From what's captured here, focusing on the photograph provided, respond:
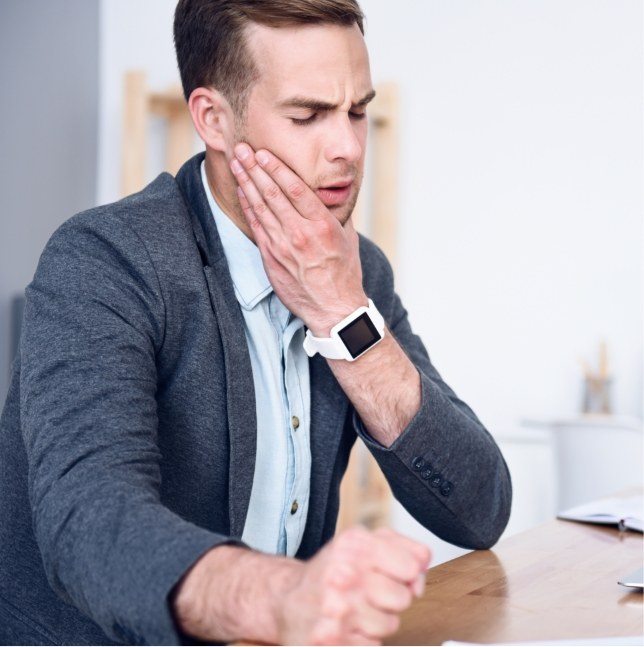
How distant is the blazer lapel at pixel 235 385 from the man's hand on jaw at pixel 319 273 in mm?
69

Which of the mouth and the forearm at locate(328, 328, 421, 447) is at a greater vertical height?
the mouth

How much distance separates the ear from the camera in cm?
145

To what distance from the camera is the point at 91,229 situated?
1.21 m

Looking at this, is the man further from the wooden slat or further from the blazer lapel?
the wooden slat

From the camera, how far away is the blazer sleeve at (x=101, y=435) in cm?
83

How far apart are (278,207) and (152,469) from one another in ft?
1.55

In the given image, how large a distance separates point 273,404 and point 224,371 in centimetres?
12

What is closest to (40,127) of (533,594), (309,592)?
(533,594)

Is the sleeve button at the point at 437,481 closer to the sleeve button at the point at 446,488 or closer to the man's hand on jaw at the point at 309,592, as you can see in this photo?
the sleeve button at the point at 446,488

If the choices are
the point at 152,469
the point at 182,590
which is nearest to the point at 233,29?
the point at 152,469

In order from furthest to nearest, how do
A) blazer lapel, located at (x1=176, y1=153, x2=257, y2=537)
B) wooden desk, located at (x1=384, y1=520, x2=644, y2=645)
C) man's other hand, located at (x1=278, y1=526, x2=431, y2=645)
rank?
blazer lapel, located at (x1=176, y1=153, x2=257, y2=537), wooden desk, located at (x1=384, y1=520, x2=644, y2=645), man's other hand, located at (x1=278, y1=526, x2=431, y2=645)

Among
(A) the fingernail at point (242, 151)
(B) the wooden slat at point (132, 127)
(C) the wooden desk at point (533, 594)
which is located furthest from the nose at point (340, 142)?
(B) the wooden slat at point (132, 127)

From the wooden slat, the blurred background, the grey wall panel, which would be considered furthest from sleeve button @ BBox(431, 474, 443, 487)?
the wooden slat

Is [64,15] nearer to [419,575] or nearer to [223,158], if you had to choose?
[223,158]
